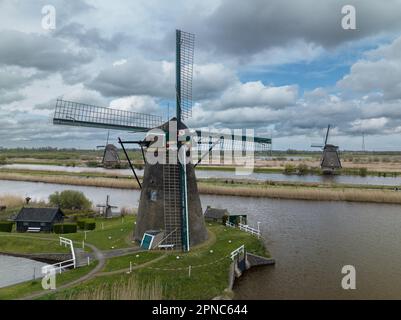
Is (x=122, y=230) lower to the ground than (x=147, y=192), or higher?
lower

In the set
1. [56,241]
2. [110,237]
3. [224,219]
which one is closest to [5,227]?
[56,241]

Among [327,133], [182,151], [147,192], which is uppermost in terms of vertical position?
[327,133]

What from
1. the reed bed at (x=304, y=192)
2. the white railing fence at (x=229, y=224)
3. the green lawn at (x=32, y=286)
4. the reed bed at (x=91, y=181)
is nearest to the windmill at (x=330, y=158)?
the reed bed at (x=304, y=192)

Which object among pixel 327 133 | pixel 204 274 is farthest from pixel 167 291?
pixel 327 133

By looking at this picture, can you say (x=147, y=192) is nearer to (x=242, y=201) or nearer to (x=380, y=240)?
(x=380, y=240)

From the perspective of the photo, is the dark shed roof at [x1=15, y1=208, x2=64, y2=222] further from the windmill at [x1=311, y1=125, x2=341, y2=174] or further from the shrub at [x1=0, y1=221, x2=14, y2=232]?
the windmill at [x1=311, y1=125, x2=341, y2=174]

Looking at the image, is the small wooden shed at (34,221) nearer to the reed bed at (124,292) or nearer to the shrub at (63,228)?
the shrub at (63,228)

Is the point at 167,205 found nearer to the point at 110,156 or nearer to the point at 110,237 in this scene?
the point at 110,237

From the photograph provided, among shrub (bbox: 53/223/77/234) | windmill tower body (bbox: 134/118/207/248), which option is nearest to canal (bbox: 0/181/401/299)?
windmill tower body (bbox: 134/118/207/248)
